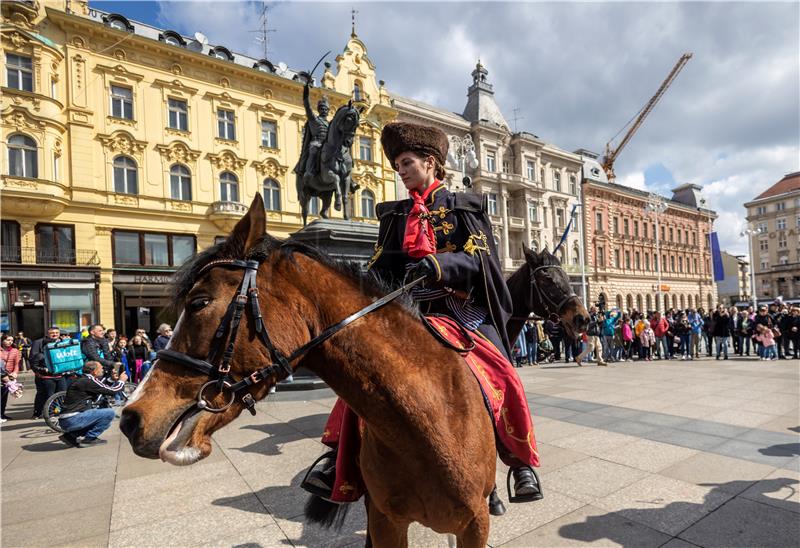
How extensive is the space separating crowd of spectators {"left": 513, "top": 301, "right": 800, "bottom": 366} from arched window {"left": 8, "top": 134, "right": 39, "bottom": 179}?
24712 mm

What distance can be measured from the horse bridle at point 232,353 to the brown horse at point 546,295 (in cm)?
454

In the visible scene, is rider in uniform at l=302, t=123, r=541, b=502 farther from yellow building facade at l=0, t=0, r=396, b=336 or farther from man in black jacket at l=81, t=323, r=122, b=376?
yellow building facade at l=0, t=0, r=396, b=336

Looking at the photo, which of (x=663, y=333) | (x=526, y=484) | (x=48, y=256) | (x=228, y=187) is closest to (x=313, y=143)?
(x=526, y=484)

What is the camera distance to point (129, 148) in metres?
24.4

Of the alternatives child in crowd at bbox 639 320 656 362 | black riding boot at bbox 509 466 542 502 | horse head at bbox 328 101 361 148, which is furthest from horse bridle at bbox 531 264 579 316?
child in crowd at bbox 639 320 656 362

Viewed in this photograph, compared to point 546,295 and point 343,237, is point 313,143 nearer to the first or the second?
point 343,237

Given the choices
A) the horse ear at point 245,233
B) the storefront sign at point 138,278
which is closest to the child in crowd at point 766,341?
the horse ear at point 245,233

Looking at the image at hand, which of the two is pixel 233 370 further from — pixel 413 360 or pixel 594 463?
pixel 594 463

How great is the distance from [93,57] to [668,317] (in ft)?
106

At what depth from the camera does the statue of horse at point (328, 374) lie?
1.47m

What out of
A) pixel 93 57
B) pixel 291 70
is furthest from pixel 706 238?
pixel 93 57

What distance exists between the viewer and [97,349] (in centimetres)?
890

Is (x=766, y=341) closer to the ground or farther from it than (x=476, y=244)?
closer to the ground

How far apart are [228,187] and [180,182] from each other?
2.83 metres
